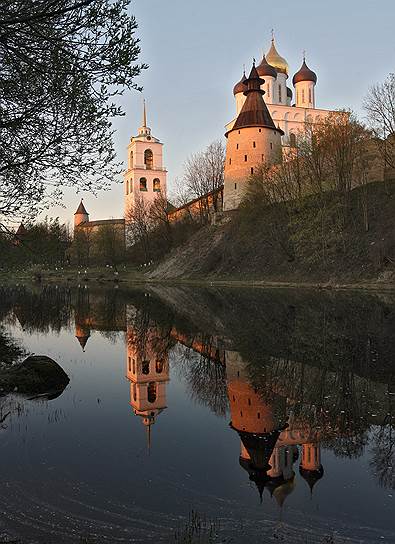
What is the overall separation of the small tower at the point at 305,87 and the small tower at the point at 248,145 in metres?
24.5

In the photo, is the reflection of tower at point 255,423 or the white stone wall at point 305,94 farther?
the white stone wall at point 305,94

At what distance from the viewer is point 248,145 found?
63.0 metres

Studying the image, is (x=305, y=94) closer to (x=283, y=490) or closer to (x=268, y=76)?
(x=268, y=76)

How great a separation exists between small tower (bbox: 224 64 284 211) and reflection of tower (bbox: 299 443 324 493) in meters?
56.6

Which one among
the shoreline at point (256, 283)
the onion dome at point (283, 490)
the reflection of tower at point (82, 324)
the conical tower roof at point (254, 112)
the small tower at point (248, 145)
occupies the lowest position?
the onion dome at point (283, 490)

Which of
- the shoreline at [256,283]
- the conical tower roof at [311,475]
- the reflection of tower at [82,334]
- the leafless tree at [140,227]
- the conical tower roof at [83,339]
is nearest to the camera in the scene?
the conical tower roof at [311,475]

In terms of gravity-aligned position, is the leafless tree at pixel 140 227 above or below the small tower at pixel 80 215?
below

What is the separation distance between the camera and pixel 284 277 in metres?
42.8

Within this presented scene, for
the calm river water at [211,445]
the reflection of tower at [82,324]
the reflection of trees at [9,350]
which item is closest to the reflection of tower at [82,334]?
the reflection of tower at [82,324]

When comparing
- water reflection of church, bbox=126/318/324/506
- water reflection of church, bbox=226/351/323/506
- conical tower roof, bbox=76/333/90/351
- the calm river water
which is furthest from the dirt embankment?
water reflection of church, bbox=226/351/323/506

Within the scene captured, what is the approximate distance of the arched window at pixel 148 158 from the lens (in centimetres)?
10938

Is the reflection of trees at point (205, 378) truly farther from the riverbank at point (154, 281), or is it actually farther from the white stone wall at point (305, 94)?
the white stone wall at point (305, 94)

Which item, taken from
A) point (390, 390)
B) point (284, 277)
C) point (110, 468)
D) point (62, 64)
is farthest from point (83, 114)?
point (284, 277)

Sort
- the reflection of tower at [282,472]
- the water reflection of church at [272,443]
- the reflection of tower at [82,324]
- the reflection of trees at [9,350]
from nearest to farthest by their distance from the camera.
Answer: the reflection of tower at [282,472], the water reflection of church at [272,443], the reflection of trees at [9,350], the reflection of tower at [82,324]
